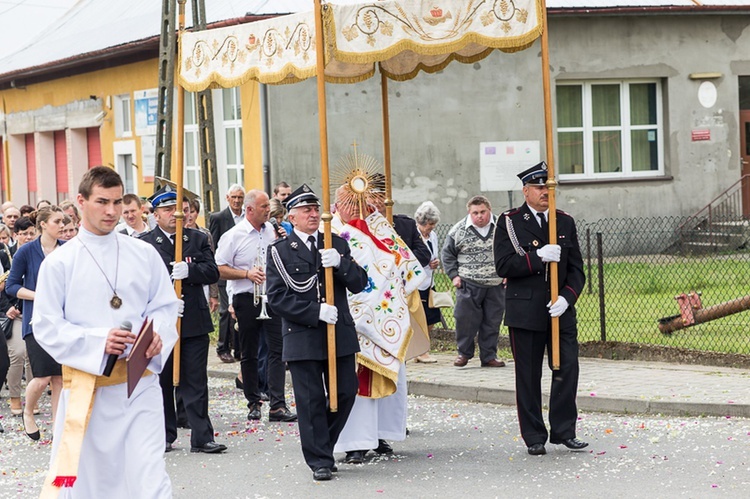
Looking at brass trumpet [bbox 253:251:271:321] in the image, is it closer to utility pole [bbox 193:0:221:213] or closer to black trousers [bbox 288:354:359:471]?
black trousers [bbox 288:354:359:471]

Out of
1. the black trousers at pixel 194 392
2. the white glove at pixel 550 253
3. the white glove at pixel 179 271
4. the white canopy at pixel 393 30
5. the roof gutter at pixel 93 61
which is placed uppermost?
the roof gutter at pixel 93 61

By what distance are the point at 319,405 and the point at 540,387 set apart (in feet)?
5.14

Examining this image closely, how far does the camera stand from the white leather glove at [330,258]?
8406 mm

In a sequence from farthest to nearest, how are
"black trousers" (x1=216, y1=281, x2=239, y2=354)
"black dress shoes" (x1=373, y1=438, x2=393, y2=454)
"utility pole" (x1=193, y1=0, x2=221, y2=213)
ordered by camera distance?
"utility pole" (x1=193, y1=0, x2=221, y2=213) → "black trousers" (x1=216, y1=281, x2=239, y2=354) → "black dress shoes" (x1=373, y1=438, x2=393, y2=454)

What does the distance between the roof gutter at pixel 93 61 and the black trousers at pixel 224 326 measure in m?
8.90

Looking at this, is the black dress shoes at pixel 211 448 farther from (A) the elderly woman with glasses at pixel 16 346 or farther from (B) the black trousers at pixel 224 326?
(B) the black trousers at pixel 224 326

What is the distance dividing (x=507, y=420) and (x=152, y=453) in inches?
191

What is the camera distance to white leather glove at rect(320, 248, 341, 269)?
8406 mm

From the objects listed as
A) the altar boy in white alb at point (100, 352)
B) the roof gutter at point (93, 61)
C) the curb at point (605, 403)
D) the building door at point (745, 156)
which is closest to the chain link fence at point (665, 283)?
the building door at point (745, 156)

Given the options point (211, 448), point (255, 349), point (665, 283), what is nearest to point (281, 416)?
point (255, 349)

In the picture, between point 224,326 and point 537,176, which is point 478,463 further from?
point 224,326

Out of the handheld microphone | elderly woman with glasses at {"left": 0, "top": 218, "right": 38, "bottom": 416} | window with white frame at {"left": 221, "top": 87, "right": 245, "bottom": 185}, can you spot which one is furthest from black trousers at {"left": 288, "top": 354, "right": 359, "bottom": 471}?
window with white frame at {"left": 221, "top": 87, "right": 245, "bottom": 185}

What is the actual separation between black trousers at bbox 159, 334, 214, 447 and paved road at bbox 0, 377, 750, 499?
0.17 m

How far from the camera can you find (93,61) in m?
28.1
